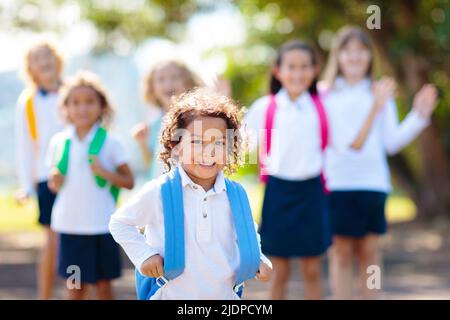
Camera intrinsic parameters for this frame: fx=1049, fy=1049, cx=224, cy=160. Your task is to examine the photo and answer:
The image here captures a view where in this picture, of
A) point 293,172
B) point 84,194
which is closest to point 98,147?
point 84,194

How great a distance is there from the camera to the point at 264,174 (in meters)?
6.61

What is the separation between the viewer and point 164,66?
6.63 metres

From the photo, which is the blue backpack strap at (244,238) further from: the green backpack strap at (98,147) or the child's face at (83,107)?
the child's face at (83,107)

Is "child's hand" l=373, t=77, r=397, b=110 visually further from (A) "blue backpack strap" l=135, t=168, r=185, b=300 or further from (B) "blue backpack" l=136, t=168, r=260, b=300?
(A) "blue backpack strap" l=135, t=168, r=185, b=300

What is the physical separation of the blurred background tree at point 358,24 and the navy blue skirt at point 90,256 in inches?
264

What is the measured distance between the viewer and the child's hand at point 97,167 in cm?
610

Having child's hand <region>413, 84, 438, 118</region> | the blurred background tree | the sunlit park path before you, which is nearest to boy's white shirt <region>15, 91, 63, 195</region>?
the sunlit park path

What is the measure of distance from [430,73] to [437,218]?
337 centimetres

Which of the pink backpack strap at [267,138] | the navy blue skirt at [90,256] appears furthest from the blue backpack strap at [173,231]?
the pink backpack strap at [267,138]

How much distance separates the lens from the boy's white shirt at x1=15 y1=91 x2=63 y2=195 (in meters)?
7.11

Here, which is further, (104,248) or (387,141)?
(387,141)

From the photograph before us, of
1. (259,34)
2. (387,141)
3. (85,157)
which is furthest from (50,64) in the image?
(259,34)

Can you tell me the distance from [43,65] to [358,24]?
8.14 metres

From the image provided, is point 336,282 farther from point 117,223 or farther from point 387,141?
point 117,223
